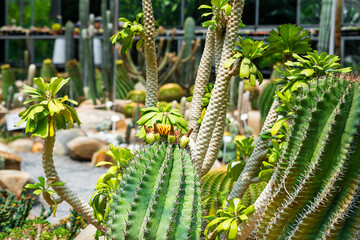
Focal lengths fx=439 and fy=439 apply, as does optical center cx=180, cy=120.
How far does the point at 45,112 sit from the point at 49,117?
0.05m

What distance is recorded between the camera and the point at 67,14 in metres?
12.0

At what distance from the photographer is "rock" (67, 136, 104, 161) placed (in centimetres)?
638

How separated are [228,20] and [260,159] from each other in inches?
25.9

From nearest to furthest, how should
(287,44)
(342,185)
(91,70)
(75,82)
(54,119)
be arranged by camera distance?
(342,185) → (54,119) → (287,44) → (91,70) → (75,82)

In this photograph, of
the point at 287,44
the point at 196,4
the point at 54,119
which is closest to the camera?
the point at 54,119

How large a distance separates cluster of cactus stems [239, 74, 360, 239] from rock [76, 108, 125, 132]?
612 centimetres

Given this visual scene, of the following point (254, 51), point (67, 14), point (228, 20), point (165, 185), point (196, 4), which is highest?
point (67, 14)

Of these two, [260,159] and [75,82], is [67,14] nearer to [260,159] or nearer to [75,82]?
[75,82]

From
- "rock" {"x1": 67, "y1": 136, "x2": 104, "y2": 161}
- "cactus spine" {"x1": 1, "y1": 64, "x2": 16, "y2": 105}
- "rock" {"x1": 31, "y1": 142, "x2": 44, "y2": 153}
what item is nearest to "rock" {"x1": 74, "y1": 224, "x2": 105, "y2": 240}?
"rock" {"x1": 67, "y1": 136, "x2": 104, "y2": 161}

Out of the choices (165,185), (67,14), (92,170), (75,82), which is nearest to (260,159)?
(165,185)

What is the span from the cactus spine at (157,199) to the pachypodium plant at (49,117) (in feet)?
1.36

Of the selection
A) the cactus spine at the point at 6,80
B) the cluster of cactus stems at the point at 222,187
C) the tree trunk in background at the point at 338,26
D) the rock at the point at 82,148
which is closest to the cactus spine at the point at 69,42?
the cactus spine at the point at 6,80

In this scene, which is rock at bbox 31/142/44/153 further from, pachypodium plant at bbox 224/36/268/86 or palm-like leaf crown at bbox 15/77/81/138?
pachypodium plant at bbox 224/36/268/86

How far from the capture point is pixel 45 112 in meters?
1.81
